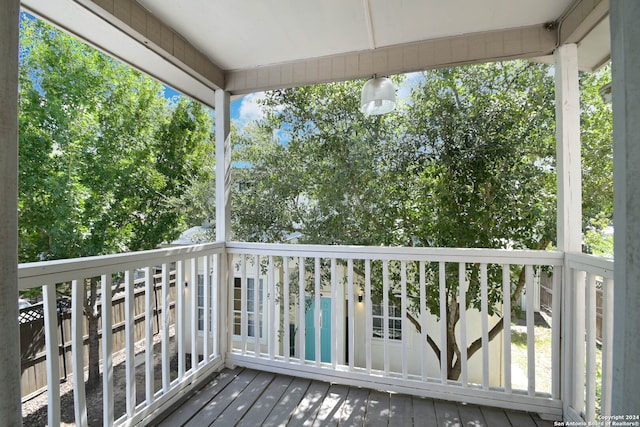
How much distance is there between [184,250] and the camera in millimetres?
2289

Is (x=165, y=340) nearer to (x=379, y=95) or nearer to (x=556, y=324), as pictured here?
(x=379, y=95)

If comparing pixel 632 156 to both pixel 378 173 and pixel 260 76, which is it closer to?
pixel 260 76

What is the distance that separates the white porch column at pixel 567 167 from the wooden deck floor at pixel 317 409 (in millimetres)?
613

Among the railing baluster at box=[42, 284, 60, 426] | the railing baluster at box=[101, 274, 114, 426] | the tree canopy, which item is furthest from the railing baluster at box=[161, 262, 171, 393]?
the tree canopy

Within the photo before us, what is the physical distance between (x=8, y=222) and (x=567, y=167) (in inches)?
103

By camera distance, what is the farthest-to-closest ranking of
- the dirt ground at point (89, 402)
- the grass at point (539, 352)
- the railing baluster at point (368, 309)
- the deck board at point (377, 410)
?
the dirt ground at point (89, 402) → the grass at point (539, 352) → the railing baluster at point (368, 309) → the deck board at point (377, 410)

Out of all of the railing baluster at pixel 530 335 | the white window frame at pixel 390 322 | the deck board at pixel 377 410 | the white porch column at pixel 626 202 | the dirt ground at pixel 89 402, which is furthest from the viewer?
the white window frame at pixel 390 322

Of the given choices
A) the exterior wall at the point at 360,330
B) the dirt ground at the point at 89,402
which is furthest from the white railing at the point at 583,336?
the dirt ground at the point at 89,402

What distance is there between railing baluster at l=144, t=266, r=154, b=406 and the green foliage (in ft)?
11.7

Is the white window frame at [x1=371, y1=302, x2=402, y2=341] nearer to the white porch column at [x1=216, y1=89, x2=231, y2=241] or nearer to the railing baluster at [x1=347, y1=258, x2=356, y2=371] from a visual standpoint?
the railing baluster at [x1=347, y1=258, x2=356, y2=371]

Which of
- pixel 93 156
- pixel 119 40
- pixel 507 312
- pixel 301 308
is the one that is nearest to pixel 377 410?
pixel 301 308

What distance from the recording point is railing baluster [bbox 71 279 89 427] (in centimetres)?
157

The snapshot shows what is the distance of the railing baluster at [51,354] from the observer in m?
1.44

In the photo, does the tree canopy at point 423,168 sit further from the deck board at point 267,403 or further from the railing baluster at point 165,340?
the railing baluster at point 165,340
